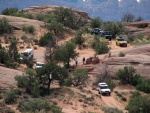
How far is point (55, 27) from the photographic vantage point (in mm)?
80500

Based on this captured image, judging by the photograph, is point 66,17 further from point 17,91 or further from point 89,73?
point 17,91

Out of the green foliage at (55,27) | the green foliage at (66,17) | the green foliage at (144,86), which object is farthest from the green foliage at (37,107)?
the green foliage at (66,17)

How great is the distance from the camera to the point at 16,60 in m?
55.2

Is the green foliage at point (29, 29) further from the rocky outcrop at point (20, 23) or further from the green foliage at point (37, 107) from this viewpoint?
the green foliage at point (37, 107)

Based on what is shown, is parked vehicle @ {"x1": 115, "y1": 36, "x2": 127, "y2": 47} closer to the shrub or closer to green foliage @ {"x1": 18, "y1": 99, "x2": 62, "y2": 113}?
the shrub

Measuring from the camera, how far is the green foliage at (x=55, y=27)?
8027cm

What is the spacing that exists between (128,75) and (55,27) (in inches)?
1253

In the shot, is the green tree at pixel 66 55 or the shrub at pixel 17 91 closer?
the shrub at pixel 17 91

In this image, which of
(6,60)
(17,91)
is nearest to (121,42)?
(6,60)

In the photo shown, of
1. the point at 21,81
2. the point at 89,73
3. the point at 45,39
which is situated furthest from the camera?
the point at 45,39

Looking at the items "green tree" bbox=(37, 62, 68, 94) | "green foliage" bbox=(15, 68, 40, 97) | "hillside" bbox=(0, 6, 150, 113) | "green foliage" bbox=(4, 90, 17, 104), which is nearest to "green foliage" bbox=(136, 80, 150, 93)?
"hillside" bbox=(0, 6, 150, 113)

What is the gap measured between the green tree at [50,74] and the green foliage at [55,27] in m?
39.0

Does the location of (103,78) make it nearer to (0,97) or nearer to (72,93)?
(72,93)

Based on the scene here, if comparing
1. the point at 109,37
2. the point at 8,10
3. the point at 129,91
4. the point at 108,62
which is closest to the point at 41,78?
the point at 129,91
